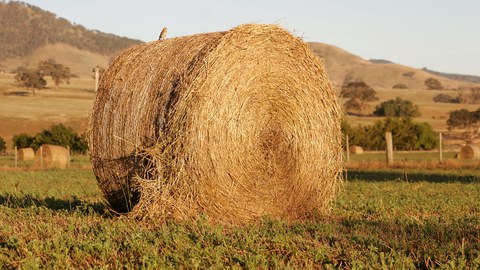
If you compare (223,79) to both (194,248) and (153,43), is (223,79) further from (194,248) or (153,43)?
(194,248)

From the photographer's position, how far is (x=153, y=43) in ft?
34.6

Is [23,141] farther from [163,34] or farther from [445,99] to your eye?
[445,99]

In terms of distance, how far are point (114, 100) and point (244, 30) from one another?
2.12 m

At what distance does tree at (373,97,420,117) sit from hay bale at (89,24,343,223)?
248ft

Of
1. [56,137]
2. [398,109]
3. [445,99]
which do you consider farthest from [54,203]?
[445,99]

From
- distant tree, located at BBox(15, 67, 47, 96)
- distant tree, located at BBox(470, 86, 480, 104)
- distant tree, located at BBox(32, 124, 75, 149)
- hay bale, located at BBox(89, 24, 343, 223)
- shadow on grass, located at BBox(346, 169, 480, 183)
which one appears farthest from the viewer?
distant tree, located at BBox(470, 86, 480, 104)

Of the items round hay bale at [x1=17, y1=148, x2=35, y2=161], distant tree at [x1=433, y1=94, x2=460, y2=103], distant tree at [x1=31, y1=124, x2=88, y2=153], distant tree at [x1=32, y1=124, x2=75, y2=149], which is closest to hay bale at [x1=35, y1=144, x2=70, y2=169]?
round hay bale at [x1=17, y1=148, x2=35, y2=161]

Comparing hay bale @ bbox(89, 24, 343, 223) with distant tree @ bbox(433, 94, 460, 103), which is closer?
hay bale @ bbox(89, 24, 343, 223)

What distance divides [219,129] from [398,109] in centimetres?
7829

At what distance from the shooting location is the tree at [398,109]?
85.1 m

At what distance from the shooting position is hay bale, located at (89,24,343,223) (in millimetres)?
8944

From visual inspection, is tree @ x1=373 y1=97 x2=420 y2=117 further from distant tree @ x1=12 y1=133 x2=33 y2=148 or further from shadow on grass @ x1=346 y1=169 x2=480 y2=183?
shadow on grass @ x1=346 y1=169 x2=480 y2=183

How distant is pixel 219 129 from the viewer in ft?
30.6

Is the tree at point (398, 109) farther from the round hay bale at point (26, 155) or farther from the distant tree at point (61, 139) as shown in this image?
the round hay bale at point (26, 155)
